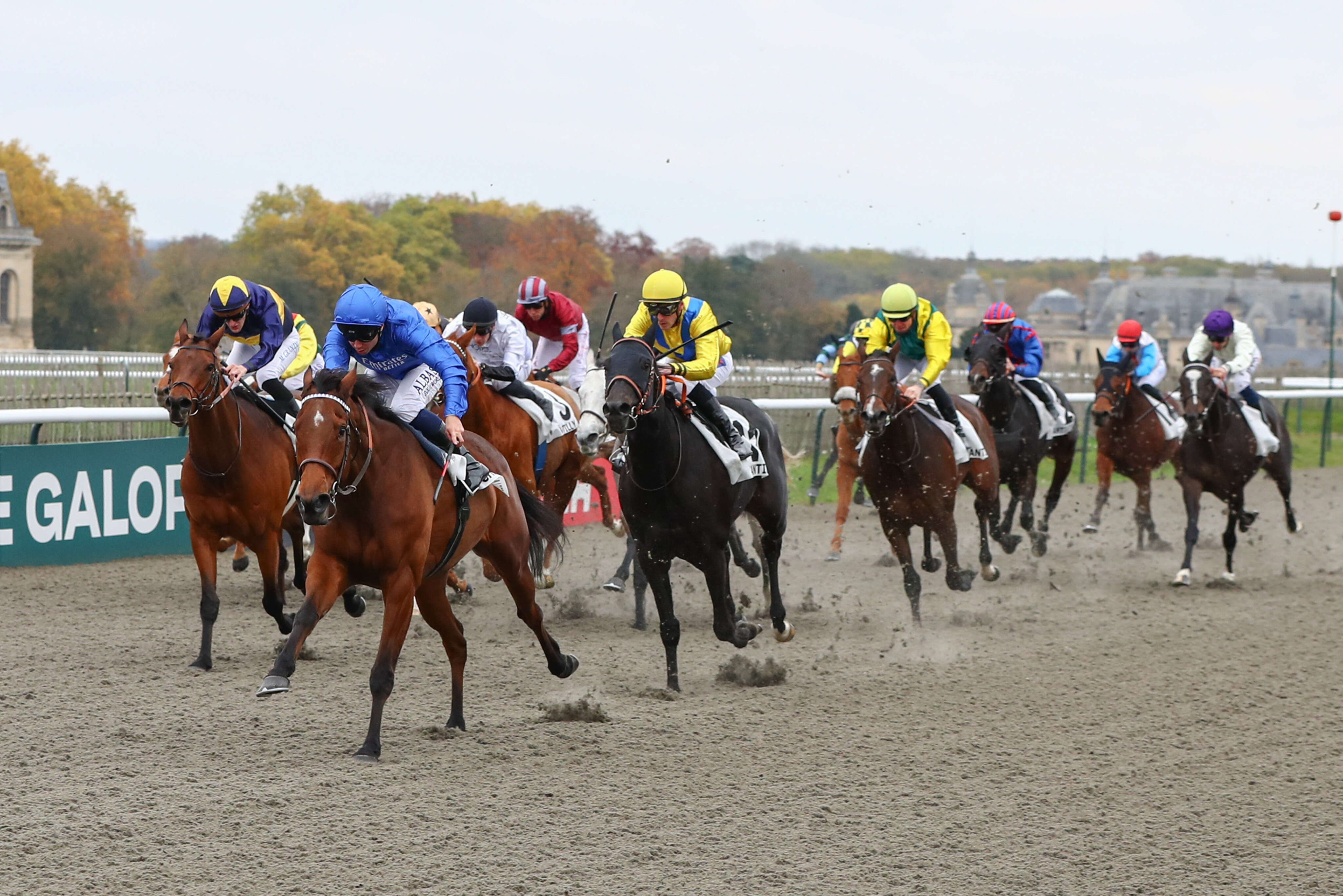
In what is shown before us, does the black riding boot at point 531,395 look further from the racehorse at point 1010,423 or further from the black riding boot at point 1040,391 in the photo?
the black riding boot at point 1040,391

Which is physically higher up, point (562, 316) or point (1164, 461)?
point (562, 316)

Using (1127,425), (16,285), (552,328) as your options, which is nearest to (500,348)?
(552,328)

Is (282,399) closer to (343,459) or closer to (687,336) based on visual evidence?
(687,336)

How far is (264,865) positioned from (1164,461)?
29.5 feet

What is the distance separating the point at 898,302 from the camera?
798 centimetres

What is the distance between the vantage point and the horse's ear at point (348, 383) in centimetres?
463

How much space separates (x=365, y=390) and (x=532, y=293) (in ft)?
11.8

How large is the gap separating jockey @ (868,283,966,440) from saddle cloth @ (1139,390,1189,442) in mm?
3229

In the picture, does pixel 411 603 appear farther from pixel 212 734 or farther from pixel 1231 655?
pixel 1231 655

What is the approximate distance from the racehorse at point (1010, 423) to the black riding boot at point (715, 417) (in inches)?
130

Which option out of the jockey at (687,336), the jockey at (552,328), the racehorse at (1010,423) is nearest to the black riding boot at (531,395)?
the jockey at (552,328)

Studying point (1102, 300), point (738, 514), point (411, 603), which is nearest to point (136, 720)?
point (411, 603)

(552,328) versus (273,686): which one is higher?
(552,328)

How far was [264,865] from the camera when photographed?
12.0 feet
